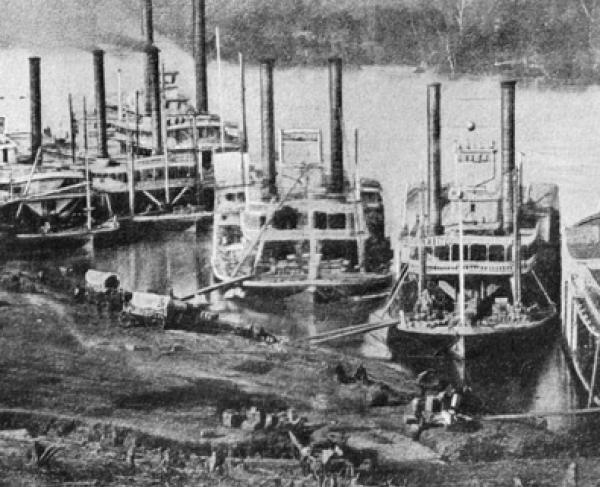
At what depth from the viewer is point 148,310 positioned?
5.77 meters

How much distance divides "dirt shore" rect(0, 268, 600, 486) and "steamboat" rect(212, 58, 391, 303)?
36cm

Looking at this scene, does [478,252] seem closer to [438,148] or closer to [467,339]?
[467,339]

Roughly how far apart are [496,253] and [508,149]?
56 centimetres

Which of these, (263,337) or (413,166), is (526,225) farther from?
(263,337)

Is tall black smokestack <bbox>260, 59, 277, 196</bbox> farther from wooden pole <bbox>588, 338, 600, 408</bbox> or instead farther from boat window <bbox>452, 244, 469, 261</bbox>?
wooden pole <bbox>588, 338, 600, 408</bbox>

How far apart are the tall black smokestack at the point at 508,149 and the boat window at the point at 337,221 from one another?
34.2 inches

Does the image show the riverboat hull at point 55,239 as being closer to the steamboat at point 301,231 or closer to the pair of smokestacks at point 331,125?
the steamboat at point 301,231

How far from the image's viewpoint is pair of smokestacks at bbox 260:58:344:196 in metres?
5.73

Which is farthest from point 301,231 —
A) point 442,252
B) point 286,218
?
point 442,252

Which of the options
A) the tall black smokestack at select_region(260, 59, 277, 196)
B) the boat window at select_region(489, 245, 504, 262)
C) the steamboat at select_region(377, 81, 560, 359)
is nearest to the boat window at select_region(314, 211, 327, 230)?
the tall black smokestack at select_region(260, 59, 277, 196)

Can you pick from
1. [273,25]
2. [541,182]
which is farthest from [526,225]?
[273,25]


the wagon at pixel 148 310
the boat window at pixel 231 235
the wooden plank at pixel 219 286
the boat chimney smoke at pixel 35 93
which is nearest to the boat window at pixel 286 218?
the boat window at pixel 231 235

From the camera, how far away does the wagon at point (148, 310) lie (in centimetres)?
Answer: 574

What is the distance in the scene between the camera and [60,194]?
6008mm
